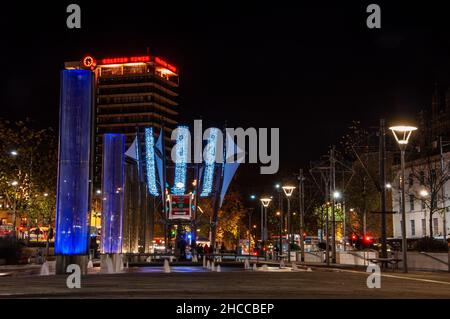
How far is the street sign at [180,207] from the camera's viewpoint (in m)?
65.4

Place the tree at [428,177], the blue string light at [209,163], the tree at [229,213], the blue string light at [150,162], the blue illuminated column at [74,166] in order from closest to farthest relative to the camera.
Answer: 1. the blue illuminated column at [74,166]
2. the tree at [428,177]
3. the blue string light at [150,162]
4. the blue string light at [209,163]
5. the tree at [229,213]

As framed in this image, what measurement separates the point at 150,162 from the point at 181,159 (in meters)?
3.32

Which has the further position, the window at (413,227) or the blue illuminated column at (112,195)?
the window at (413,227)

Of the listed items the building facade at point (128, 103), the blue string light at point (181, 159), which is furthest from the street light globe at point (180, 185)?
the building facade at point (128, 103)

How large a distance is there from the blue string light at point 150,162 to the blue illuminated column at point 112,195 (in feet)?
38.0

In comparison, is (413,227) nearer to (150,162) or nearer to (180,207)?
(180,207)

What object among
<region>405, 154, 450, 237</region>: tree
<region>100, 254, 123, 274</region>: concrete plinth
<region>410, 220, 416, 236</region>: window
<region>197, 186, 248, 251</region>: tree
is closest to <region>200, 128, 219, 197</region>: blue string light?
<region>405, 154, 450, 237</region>: tree

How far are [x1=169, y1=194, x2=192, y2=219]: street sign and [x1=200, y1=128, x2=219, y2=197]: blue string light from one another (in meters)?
4.41

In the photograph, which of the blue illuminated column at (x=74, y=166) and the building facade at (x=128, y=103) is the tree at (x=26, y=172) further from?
the building facade at (x=128, y=103)

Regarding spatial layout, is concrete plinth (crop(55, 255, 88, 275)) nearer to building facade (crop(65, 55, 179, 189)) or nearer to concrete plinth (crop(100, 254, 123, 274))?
concrete plinth (crop(100, 254, 123, 274))

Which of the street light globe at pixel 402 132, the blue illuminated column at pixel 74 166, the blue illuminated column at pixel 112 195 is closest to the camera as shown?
the blue illuminated column at pixel 74 166

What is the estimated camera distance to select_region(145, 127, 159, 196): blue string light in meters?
66.2

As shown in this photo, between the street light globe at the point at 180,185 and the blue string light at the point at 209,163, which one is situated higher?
the blue string light at the point at 209,163

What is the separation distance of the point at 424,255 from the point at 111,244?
81.0 feet
